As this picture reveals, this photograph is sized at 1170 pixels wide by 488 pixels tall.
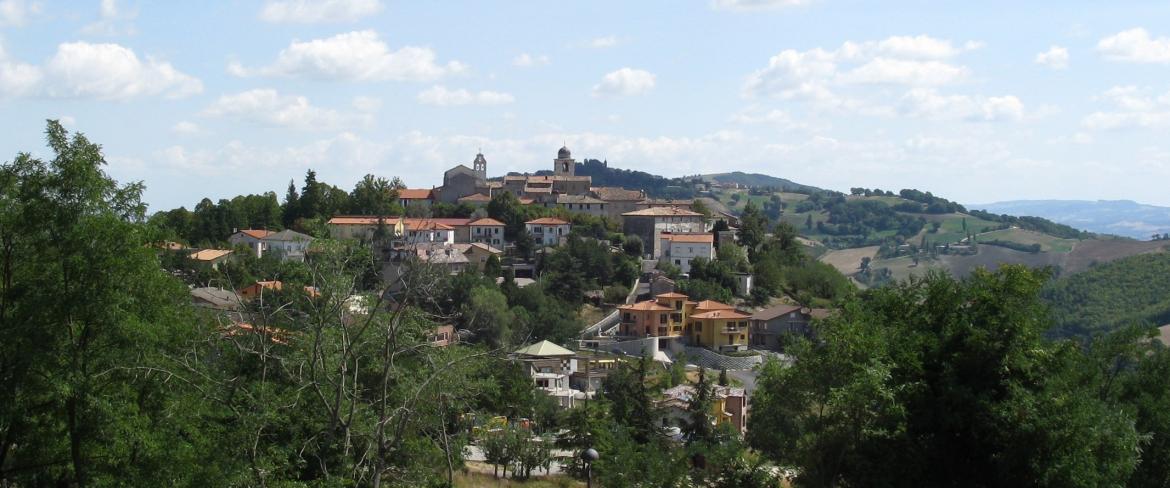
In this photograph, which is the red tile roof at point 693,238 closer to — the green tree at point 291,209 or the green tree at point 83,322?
the green tree at point 291,209

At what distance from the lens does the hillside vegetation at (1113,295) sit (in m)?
94.8

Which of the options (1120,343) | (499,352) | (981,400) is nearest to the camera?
(499,352)

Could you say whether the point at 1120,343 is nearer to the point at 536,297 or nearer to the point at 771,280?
the point at 536,297

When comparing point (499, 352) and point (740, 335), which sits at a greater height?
point (499, 352)

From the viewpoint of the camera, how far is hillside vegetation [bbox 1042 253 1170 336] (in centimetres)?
9481

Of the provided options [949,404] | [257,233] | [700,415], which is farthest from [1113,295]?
[949,404]

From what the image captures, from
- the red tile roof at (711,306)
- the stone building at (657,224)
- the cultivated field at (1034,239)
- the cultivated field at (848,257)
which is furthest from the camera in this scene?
the cultivated field at (848,257)

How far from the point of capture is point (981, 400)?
1797 centimetres

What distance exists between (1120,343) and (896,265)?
152 meters

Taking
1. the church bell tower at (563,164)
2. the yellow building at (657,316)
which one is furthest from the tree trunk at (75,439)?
the church bell tower at (563,164)

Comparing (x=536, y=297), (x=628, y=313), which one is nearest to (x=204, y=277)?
(x=536, y=297)

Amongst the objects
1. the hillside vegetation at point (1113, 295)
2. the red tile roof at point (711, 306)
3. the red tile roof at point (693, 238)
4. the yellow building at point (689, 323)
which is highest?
the red tile roof at point (693, 238)

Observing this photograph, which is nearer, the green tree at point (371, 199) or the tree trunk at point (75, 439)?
the tree trunk at point (75, 439)

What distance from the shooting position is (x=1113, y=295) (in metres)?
105
